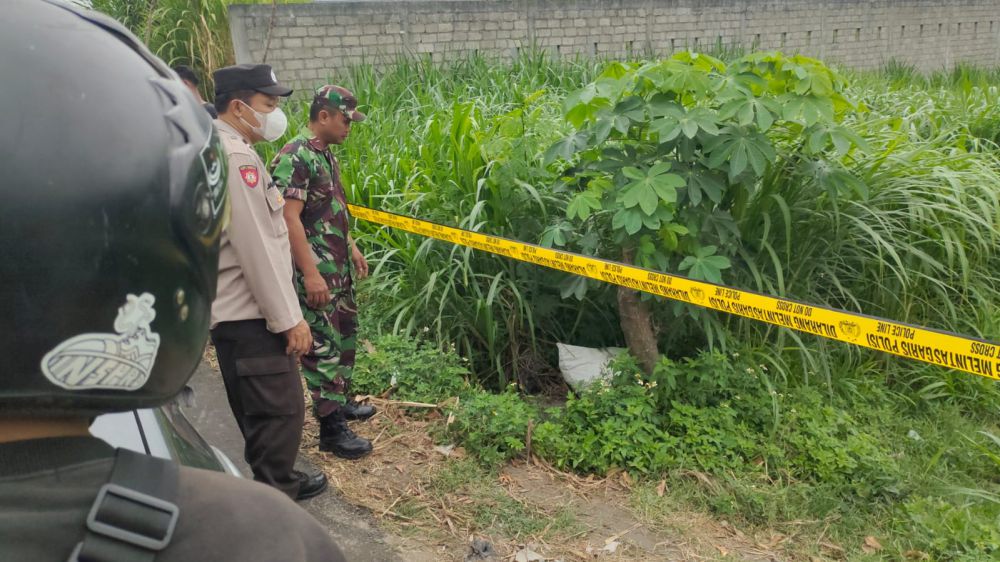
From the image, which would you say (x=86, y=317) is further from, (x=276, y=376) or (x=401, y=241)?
(x=401, y=241)

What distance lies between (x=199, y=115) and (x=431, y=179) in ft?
14.5

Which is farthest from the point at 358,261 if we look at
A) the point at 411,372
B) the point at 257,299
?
the point at 257,299

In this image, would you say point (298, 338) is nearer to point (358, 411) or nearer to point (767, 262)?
point (358, 411)

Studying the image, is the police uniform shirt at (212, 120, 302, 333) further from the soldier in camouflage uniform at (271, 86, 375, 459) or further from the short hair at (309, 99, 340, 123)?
the short hair at (309, 99, 340, 123)

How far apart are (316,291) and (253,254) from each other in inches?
29.9

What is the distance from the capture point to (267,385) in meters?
2.95

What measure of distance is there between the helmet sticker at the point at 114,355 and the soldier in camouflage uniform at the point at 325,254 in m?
2.47

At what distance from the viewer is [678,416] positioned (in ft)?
12.3

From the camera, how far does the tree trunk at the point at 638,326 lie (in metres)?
4.04

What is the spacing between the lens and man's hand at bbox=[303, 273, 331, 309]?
347 cm

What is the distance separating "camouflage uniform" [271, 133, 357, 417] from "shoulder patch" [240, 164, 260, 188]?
2.30ft

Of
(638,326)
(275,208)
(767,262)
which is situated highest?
(275,208)

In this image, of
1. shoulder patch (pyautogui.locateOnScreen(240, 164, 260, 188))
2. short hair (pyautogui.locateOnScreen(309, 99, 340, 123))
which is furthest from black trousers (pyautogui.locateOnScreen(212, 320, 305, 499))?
short hair (pyautogui.locateOnScreen(309, 99, 340, 123))

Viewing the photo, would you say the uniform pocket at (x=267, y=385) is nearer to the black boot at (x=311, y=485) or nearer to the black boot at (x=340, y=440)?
the black boot at (x=311, y=485)
